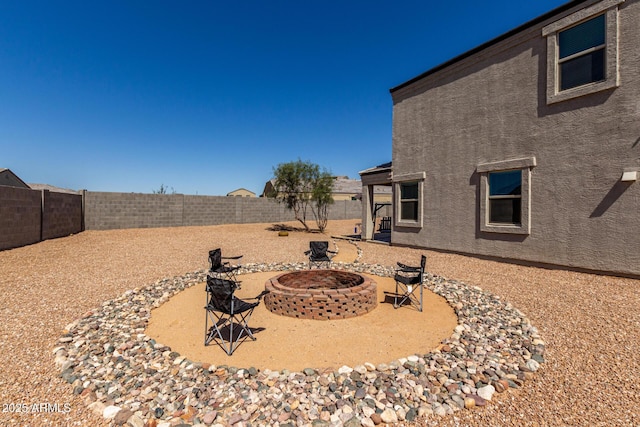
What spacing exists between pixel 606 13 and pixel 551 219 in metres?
4.91

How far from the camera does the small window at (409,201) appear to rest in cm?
1088

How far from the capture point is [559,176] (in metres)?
7.11

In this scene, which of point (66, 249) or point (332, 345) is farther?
point (66, 249)

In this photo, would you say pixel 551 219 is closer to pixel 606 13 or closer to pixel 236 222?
pixel 606 13

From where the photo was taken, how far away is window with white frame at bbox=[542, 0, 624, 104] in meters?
6.28

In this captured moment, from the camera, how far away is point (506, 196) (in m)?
8.20

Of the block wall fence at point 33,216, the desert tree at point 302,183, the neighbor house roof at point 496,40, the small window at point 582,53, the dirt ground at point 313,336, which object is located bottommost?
the dirt ground at point 313,336

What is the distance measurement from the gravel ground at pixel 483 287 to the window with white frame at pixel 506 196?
1.17 meters

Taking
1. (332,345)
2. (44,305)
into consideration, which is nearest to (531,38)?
(332,345)

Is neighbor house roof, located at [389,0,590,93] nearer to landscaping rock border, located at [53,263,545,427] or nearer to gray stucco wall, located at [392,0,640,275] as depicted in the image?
gray stucco wall, located at [392,0,640,275]

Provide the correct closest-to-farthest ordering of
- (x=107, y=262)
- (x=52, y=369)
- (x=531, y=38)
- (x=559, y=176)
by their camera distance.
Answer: (x=52, y=369) < (x=559, y=176) < (x=531, y=38) < (x=107, y=262)

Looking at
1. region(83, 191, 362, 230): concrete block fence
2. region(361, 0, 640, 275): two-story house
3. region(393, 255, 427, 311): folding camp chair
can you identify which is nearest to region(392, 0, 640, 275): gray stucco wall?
region(361, 0, 640, 275): two-story house

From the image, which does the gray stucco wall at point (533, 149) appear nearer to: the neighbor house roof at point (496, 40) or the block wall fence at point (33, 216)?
the neighbor house roof at point (496, 40)

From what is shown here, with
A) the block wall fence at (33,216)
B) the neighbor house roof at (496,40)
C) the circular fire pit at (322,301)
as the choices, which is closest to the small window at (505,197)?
the neighbor house roof at (496,40)
